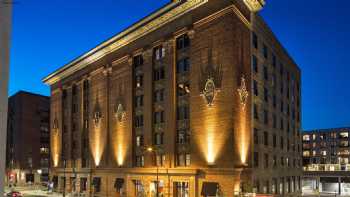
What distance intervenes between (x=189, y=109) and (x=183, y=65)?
20.6ft

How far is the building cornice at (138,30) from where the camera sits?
48.6m

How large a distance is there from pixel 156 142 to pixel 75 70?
31.5 meters

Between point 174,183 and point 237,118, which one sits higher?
point 237,118

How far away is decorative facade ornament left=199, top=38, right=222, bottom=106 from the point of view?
43.6 meters

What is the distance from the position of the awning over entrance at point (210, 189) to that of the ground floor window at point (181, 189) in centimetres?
378

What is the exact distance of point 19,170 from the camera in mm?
118688

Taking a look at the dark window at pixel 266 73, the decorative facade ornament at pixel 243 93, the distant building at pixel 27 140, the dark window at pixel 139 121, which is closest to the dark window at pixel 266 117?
the dark window at pixel 266 73

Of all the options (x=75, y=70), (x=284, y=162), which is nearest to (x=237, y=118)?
(x=284, y=162)

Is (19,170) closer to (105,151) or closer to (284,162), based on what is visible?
(105,151)

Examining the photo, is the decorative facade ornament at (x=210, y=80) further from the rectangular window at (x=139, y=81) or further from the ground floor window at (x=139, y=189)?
the ground floor window at (x=139, y=189)

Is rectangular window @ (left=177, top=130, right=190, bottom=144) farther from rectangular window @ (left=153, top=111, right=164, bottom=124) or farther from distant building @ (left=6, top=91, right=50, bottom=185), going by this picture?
distant building @ (left=6, top=91, right=50, bottom=185)

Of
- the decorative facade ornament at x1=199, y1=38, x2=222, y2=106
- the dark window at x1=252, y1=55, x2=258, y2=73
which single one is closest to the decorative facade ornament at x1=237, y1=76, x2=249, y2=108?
the decorative facade ornament at x1=199, y1=38, x2=222, y2=106

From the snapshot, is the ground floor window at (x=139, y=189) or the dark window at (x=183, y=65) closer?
the dark window at (x=183, y=65)

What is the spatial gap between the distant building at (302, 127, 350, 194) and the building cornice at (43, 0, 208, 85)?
8254cm
